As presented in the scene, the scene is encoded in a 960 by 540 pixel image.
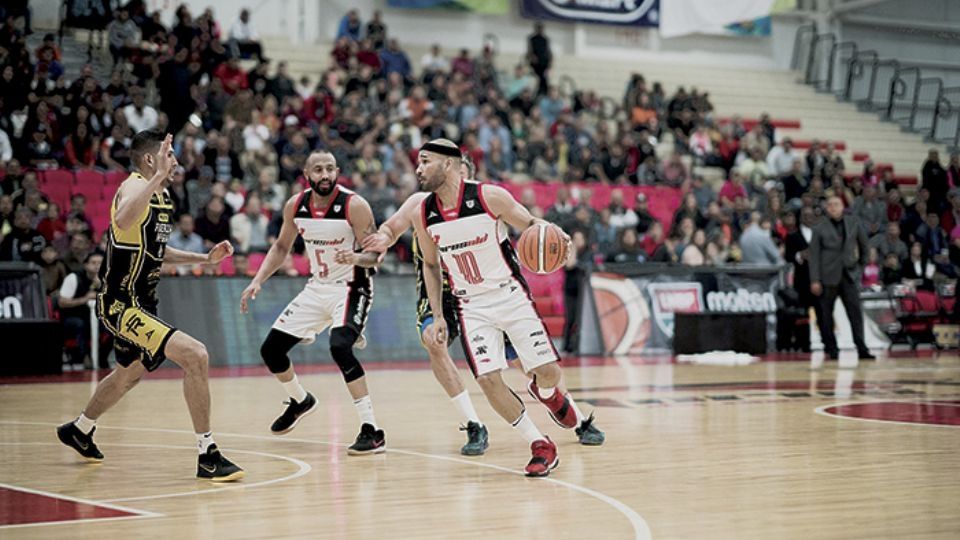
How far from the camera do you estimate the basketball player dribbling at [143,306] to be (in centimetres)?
693

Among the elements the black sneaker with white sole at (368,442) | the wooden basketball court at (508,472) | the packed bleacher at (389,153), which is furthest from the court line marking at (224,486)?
the packed bleacher at (389,153)

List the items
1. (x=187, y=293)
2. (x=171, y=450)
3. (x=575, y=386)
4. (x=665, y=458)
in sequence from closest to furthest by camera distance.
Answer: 1. (x=665, y=458)
2. (x=171, y=450)
3. (x=575, y=386)
4. (x=187, y=293)

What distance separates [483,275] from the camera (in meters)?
7.47

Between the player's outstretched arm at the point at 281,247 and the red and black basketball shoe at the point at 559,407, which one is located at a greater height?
the player's outstretched arm at the point at 281,247

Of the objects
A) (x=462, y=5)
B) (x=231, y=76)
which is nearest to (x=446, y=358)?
(x=231, y=76)

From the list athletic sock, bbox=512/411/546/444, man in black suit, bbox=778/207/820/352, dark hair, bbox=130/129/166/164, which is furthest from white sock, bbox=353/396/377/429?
man in black suit, bbox=778/207/820/352

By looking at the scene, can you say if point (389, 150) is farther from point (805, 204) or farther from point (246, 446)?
point (246, 446)

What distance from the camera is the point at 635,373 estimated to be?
569 inches

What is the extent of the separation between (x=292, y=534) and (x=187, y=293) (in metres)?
10.5

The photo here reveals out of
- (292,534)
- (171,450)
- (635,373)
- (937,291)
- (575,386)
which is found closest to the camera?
(292,534)

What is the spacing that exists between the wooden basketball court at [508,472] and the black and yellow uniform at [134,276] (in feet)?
2.68

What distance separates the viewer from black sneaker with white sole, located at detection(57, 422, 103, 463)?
7629 mm

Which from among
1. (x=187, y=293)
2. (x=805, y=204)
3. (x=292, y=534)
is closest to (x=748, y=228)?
(x=805, y=204)

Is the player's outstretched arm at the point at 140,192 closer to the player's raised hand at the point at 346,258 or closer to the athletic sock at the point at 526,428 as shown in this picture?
the player's raised hand at the point at 346,258
